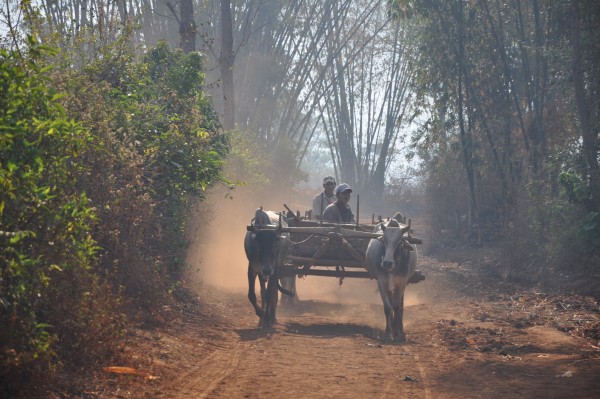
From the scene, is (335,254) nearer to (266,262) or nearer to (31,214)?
(266,262)

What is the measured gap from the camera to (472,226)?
2120cm

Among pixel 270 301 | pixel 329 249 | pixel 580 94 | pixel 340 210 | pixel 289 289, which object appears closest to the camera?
pixel 270 301

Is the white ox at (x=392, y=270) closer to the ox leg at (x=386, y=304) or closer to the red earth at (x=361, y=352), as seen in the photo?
the ox leg at (x=386, y=304)

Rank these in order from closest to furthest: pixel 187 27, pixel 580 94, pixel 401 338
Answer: pixel 401 338 → pixel 580 94 → pixel 187 27

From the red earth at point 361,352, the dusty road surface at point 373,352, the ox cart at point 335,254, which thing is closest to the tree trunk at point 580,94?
the red earth at point 361,352

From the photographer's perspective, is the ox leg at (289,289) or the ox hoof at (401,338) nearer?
the ox hoof at (401,338)

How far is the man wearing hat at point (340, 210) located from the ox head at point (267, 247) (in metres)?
1.99

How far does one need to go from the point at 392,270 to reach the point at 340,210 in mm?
2976

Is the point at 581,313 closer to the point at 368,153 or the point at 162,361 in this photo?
the point at 162,361

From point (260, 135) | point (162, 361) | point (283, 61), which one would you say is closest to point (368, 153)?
point (260, 135)

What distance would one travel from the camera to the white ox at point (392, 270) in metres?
9.40

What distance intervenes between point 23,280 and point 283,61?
2481cm

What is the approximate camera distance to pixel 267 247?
1033 centimetres

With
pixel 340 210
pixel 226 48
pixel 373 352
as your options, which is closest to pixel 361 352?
pixel 373 352
